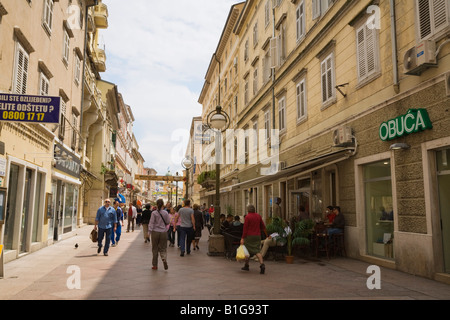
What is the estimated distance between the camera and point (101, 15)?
28.2 m

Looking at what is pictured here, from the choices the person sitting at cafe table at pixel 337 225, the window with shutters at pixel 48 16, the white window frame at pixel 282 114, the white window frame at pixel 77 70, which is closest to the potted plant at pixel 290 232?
the person sitting at cafe table at pixel 337 225

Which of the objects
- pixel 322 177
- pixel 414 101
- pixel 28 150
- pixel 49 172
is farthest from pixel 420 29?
pixel 49 172

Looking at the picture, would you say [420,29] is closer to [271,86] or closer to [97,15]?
[271,86]

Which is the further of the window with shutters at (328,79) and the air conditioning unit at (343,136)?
the window with shutters at (328,79)

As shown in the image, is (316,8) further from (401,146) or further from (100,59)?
(100,59)

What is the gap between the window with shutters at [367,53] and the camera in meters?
10.5

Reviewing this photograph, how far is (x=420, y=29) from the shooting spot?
8.71 meters

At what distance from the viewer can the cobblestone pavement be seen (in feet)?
21.9

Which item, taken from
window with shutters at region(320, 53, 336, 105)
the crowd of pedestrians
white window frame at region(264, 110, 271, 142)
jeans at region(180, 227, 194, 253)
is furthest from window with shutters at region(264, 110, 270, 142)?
jeans at region(180, 227, 194, 253)

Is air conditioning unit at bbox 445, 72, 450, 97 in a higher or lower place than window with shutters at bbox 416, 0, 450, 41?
lower

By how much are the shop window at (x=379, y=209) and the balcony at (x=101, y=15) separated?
936 inches

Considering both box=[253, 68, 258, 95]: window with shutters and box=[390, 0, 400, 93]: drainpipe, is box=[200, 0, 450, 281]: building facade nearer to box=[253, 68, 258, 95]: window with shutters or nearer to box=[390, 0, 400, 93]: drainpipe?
box=[390, 0, 400, 93]: drainpipe

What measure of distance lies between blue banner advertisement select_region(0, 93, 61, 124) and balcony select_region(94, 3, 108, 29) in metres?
21.3

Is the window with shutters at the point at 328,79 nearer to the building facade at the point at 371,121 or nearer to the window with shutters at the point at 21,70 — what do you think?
the building facade at the point at 371,121
